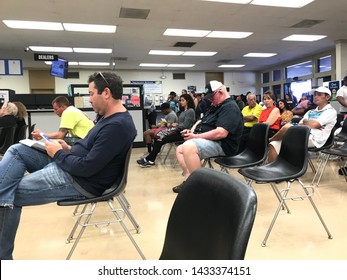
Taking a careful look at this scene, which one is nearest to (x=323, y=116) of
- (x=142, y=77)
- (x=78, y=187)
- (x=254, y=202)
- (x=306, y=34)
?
(x=78, y=187)

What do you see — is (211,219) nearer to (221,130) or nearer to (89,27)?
(221,130)

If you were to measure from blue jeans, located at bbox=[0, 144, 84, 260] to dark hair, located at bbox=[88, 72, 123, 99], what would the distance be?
1.68 feet

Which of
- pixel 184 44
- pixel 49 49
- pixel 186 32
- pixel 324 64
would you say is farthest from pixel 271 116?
pixel 324 64

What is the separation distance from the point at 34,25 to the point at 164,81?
25.4 feet

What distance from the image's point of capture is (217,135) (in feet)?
9.65

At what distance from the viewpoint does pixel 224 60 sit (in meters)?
11.4

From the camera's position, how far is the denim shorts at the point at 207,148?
9.70 feet

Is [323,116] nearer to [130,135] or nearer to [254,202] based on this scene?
[130,135]

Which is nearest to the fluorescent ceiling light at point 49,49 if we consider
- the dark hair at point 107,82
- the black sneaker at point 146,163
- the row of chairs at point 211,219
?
the black sneaker at point 146,163

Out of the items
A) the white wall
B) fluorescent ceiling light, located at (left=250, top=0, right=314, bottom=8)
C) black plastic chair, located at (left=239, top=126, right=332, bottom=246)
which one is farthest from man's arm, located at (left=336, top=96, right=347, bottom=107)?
the white wall

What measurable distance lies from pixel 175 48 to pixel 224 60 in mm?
2994

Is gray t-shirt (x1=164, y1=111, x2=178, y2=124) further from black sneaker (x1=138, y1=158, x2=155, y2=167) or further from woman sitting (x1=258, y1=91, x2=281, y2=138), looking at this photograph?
woman sitting (x1=258, y1=91, x2=281, y2=138)

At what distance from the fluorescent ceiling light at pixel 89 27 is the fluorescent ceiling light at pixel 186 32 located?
1245mm

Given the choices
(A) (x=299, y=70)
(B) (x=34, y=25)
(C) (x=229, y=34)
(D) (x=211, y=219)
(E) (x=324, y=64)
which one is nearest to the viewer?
(D) (x=211, y=219)
